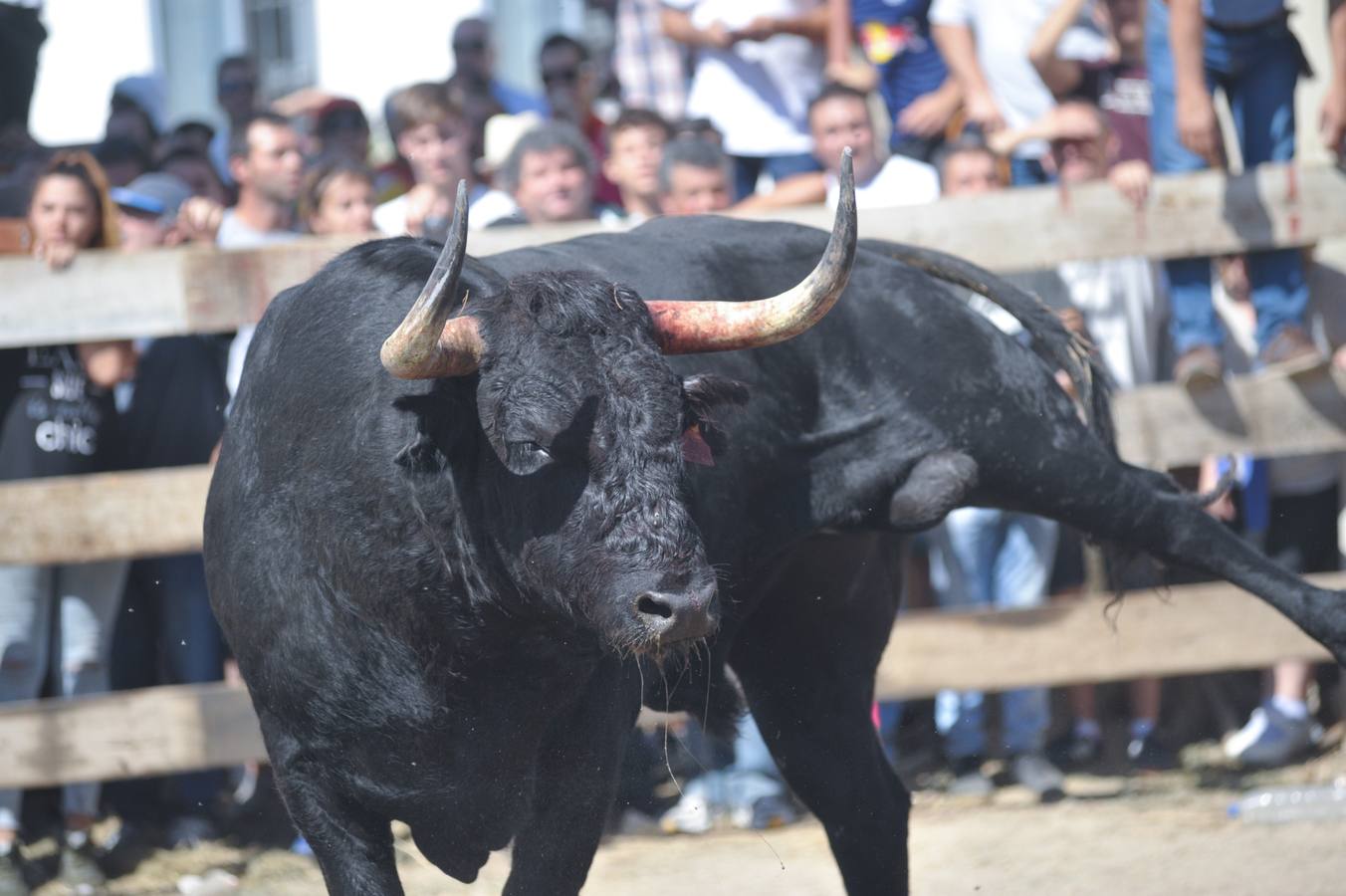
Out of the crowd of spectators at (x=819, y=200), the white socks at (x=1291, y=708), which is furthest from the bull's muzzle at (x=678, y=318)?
the white socks at (x=1291, y=708)

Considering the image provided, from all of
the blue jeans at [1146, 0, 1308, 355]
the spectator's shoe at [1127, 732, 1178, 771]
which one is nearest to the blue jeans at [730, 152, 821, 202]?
the blue jeans at [1146, 0, 1308, 355]

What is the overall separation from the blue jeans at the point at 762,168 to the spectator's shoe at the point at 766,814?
7.04ft

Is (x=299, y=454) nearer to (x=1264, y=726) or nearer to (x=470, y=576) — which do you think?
(x=470, y=576)

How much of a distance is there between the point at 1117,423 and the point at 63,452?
10.6 feet

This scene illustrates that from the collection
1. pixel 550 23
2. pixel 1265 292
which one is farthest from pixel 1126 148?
pixel 550 23

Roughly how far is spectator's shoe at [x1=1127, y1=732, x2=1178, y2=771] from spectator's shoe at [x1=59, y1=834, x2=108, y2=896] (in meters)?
3.28

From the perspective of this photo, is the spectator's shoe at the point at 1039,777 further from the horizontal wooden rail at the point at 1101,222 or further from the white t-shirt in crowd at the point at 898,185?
the white t-shirt in crowd at the point at 898,185

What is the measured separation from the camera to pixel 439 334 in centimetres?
258

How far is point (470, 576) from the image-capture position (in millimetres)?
2865

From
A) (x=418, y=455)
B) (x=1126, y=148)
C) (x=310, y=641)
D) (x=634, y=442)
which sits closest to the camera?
(x=634, y=442)

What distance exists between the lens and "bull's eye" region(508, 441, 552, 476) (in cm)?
265

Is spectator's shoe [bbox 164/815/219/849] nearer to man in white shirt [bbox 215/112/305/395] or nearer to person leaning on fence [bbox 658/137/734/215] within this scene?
man in white shirt [bbox 215/112/305/395]

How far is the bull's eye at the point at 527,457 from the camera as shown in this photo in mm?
2654

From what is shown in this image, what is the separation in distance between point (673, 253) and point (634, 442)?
3.64 ft
